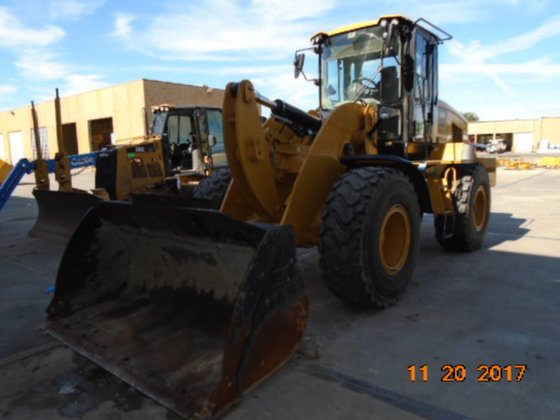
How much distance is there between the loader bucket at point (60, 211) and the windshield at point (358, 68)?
13.0 feet

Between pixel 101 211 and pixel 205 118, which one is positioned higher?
pixel 205 118

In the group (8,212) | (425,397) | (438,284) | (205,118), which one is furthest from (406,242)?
(8,212)

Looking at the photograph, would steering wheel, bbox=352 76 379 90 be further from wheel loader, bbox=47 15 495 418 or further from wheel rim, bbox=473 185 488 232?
wheel rim, bbox=473 185 488 232

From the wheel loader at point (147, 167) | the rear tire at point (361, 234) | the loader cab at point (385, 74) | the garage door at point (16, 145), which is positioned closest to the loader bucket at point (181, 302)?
the rear tire at point (361, 234)

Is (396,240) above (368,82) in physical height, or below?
below

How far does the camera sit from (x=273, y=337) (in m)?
2.86

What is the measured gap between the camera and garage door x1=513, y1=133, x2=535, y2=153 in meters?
67.6

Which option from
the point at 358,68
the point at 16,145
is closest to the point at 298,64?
the point at 358,68

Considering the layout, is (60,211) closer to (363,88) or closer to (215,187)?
(215,187)

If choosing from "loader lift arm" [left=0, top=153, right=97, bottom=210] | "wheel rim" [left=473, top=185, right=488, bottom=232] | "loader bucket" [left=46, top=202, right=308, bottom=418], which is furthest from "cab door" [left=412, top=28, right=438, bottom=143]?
"loader lift arm" [left=0, top=153, right=97, bottom=210]

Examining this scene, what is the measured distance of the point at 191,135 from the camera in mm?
11078

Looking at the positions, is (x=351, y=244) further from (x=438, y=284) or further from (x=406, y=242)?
(x=438, y=284)

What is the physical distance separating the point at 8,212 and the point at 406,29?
35.1ft

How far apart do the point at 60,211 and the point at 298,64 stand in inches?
183
